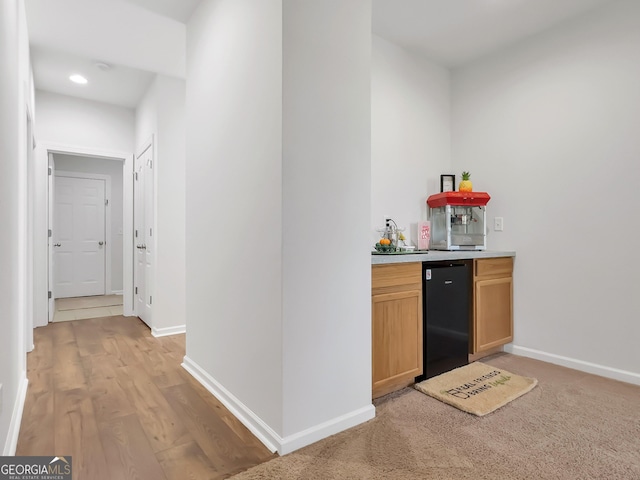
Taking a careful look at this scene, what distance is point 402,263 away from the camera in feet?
7.62

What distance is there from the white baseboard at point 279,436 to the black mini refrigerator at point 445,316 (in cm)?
71

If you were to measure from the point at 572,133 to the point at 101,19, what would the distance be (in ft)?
12.4

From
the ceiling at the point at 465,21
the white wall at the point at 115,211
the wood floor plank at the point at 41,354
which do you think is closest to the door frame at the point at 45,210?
the wood floor plank at the point at 41,354

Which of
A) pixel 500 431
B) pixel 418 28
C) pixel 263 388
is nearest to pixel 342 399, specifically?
pixel 263 388

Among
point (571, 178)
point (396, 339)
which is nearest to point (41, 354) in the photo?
point (396, 339)

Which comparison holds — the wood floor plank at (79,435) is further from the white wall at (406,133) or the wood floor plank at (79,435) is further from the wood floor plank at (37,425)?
the white wall at (406,133)

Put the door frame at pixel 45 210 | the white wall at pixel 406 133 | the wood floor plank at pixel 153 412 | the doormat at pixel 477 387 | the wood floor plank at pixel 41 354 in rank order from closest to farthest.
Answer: the wood floor plank at pixel 153 412
the doormat at pixel 477 387
the wood floor plank at pixel 41 354
the white wall at pixel 406 133
the door frame at pixel 45 210

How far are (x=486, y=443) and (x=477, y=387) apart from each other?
693 millimetres

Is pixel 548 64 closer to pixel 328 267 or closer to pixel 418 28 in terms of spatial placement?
pixel 418 28

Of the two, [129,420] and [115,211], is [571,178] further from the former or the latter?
[115,211]

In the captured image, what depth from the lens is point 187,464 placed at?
1639 mm

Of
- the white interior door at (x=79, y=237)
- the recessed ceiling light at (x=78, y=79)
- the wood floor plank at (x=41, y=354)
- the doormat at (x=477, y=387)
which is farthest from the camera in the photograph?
the white interior door at (x=79, y=237)

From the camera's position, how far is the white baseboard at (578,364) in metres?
2.57

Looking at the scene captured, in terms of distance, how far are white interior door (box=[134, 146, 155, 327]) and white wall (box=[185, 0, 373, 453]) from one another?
2.12 m
